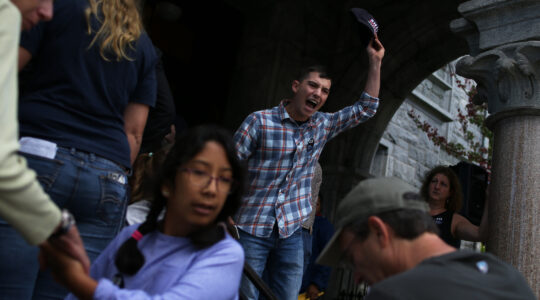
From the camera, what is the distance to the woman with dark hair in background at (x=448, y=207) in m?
4.22

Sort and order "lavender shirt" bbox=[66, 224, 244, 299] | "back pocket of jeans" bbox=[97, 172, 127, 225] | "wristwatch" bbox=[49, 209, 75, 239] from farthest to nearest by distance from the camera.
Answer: "back pocket of jeans" bbox=[97, 172, 127, 225] → "lavender shirt" bbox=[66, 224, 244, 299] → "wristwatch" bbox=[49, 209, 75, 239]

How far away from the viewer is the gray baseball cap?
172 cm

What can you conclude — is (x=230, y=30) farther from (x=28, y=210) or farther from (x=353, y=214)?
(x=28, y=210)

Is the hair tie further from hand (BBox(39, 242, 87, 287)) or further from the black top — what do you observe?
the black top

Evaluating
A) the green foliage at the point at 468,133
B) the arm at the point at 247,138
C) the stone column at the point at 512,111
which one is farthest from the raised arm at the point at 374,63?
the green foliage at the point at 468,133

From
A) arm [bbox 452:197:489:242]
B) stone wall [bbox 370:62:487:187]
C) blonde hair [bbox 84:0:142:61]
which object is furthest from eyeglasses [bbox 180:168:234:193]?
stone wall [bbox 370:62:487:187]

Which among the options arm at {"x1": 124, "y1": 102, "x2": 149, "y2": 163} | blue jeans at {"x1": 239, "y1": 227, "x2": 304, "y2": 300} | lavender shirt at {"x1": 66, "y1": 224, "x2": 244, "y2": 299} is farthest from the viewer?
blue jeans at {"x1": 239, "y1": 227, "x2": 304, "y2": 300}

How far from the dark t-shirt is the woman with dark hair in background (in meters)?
2.63

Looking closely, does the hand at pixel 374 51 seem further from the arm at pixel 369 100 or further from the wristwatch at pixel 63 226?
the wristwatch at pixel 63 226

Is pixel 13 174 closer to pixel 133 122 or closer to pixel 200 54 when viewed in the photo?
pixel 133 122

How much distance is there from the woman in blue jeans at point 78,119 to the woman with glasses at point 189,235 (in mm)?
206

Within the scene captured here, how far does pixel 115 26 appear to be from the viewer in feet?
6.93

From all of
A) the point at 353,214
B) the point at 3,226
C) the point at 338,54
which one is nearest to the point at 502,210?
the point at 353,214

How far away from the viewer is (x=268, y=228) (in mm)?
3281
